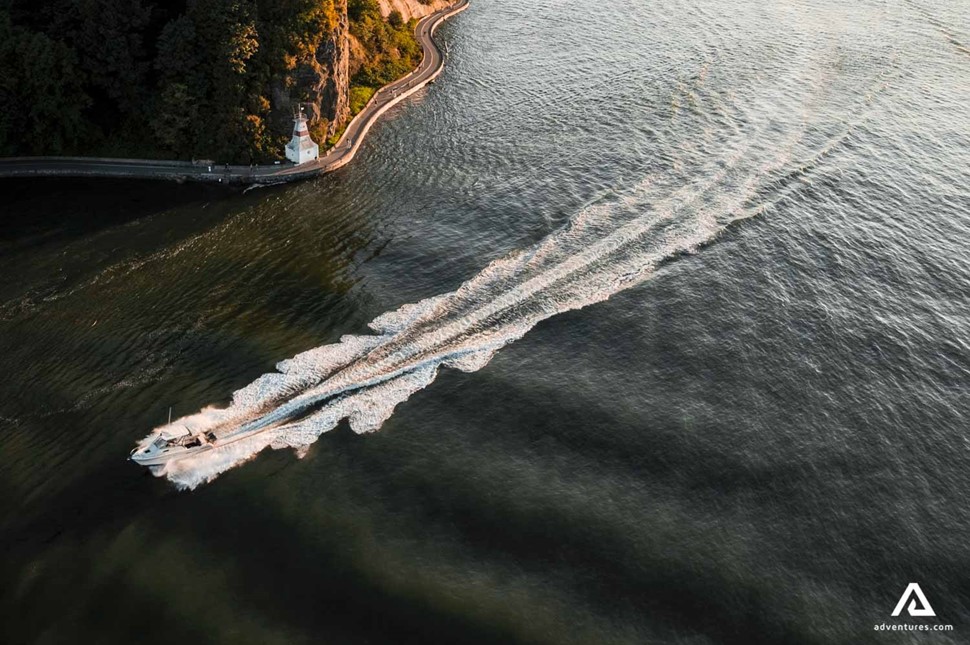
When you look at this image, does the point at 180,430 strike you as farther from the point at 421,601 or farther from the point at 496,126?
the point at 496,126

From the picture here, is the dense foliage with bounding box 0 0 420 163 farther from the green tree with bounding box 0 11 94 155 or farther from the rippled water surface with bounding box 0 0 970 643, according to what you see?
the rippled water surface with bounding box 0 0 970 643

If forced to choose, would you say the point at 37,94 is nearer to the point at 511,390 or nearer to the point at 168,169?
the point at 168,169

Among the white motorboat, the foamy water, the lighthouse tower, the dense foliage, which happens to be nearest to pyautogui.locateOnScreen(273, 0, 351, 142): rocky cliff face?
the dense foliage

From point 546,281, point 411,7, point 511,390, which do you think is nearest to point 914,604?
point 511,390

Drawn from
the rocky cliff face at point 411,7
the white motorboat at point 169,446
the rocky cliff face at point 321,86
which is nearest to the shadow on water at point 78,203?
the rocky cliff face at point 321,86

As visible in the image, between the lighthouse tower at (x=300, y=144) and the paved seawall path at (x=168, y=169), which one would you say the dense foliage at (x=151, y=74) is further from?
the lighthouse tower at (x=300, y=144)

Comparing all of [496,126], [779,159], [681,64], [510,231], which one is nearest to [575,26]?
[681,64]
